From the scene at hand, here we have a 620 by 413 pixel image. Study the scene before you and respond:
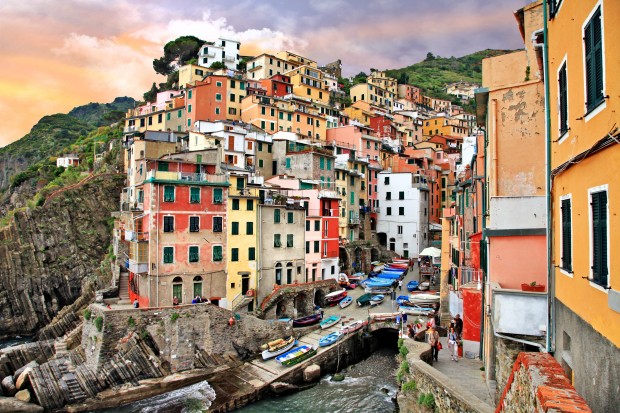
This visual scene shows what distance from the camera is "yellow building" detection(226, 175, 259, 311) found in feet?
132

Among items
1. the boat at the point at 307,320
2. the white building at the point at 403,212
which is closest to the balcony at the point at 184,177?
the boat at the point at 307,320

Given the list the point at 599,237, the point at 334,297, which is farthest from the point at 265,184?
the point at 599,237

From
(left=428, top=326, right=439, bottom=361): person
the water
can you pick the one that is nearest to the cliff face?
the water

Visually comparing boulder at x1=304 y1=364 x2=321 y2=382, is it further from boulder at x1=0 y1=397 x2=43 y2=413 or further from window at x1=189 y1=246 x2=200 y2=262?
boulder at x1=0 y1=397 x2=43 y2=413

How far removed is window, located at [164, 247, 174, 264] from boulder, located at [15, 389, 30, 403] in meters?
12.4

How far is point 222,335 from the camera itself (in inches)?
1375

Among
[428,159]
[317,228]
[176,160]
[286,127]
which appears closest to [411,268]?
[317,228]

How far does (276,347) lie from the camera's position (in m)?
Answer: 34.7

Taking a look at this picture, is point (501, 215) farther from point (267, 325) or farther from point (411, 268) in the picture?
point (411, 268)

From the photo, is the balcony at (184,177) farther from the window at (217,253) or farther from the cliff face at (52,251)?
the cliff face at (52,251)

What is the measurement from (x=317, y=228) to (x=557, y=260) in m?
39.2

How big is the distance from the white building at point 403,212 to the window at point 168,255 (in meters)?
37.6

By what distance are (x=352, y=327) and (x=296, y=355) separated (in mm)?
5989

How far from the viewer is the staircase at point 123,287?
41688 mm
